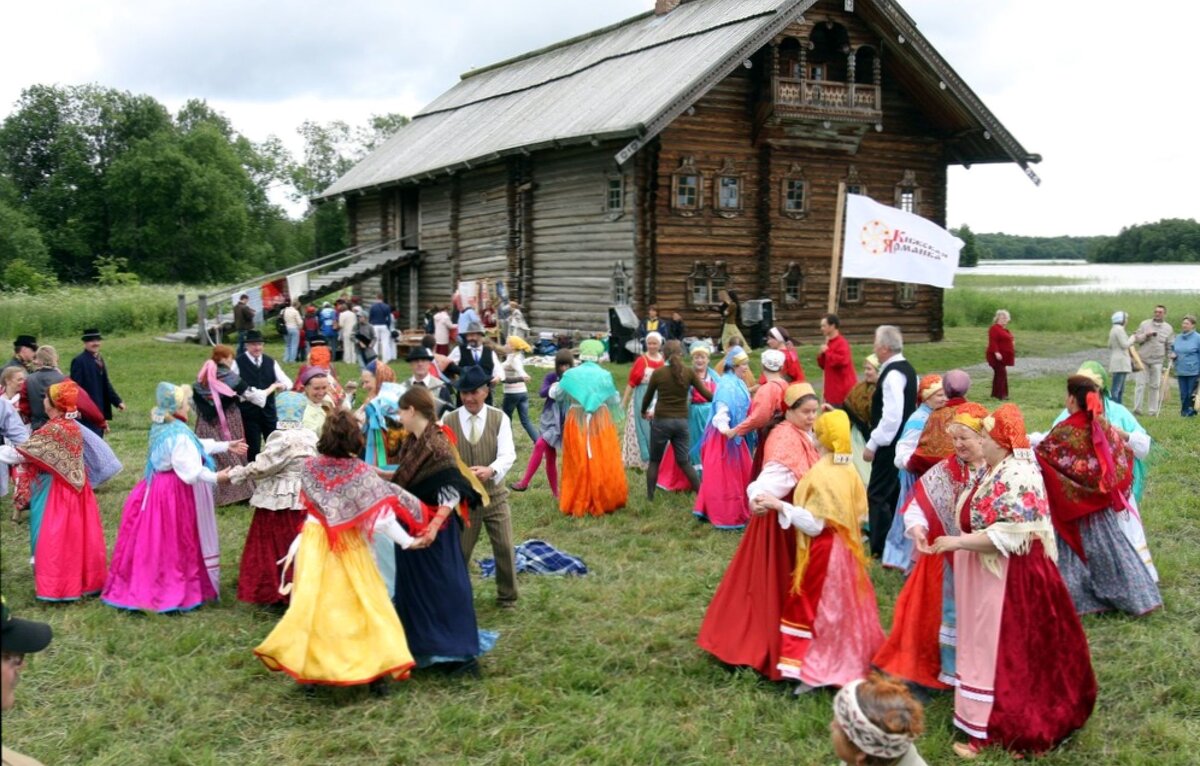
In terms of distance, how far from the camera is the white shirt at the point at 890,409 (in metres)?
7.57

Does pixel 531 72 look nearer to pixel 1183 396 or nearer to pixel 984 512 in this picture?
pixel 1183 396

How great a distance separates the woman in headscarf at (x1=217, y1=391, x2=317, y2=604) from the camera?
6871 millimetres

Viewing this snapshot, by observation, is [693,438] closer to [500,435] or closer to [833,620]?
[500,435]

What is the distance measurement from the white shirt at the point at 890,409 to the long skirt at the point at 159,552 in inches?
187

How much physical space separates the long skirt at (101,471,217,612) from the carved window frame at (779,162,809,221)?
18.3m

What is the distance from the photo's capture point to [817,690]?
5617 millimetres

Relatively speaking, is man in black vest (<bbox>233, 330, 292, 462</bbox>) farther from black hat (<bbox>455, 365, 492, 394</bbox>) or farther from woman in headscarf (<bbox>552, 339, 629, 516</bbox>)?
black hat (<bbox>455, 365, 492, 394</bbox>)

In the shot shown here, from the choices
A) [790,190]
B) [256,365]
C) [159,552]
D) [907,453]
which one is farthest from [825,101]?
[159,552]

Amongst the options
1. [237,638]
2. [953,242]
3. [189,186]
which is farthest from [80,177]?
[237,638]

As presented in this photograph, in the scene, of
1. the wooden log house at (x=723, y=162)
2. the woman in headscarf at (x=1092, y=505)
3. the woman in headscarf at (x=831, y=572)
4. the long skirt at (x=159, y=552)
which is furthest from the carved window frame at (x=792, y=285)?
the woman in headscarf at (x=831, y=572)

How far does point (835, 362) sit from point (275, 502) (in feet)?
17.1

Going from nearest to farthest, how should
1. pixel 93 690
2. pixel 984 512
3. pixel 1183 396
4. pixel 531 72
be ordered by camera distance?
pixel 984 512
pixel 93 690
pixel 1183 396
pixel 531 72

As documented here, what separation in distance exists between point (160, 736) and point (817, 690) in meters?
3.33

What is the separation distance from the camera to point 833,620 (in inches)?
217
